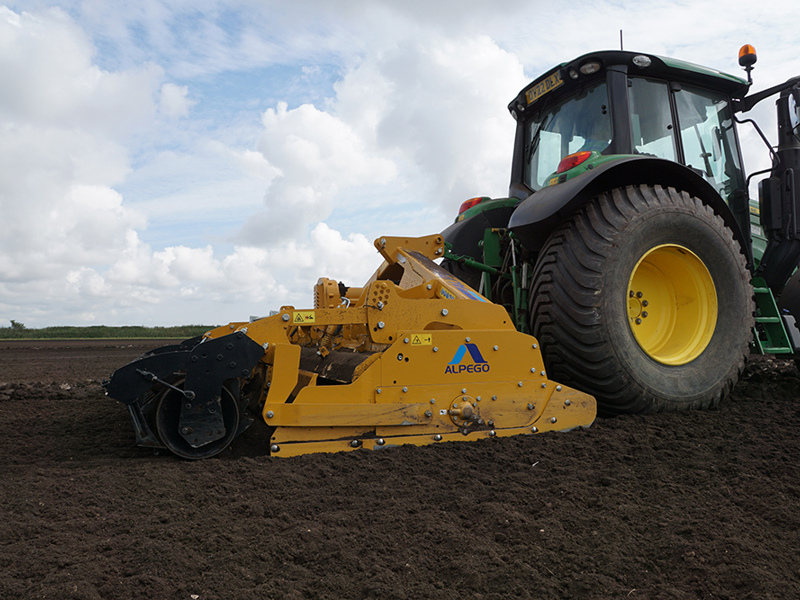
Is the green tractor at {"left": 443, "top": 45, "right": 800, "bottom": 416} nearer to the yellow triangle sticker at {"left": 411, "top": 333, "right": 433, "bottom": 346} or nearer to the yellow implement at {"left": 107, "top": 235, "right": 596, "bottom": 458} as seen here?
the yellow implement at {"left": 107, "top": 235, "right": 596, "bottom": 458}

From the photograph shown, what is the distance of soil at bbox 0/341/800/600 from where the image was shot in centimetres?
171

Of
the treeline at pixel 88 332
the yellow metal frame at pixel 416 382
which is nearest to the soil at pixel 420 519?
the yellow metal frame at pixel 416 382

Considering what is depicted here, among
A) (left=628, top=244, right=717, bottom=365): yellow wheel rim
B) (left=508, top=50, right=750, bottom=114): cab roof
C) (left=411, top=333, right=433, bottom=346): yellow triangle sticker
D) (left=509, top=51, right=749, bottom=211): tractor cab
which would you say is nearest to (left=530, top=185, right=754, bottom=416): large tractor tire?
(left=628, top=244, right=717, bottom=365): yellow wheel rim

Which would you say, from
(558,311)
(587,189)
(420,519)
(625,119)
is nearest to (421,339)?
(558,311)

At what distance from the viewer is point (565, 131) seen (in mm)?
4703

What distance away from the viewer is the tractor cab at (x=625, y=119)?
413cm

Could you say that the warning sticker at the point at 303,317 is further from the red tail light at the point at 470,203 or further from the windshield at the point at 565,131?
the red tail light at the point at 470,203

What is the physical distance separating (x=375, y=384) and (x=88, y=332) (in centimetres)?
1866

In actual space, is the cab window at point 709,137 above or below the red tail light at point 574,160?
above

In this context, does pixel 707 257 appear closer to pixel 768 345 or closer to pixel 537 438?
pixel 768 345

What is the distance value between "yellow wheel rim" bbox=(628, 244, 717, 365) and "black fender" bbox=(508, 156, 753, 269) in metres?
0.55

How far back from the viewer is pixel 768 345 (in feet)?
15.2

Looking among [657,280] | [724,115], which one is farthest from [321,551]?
[724,115]

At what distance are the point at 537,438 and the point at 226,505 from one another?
65.7 inches
